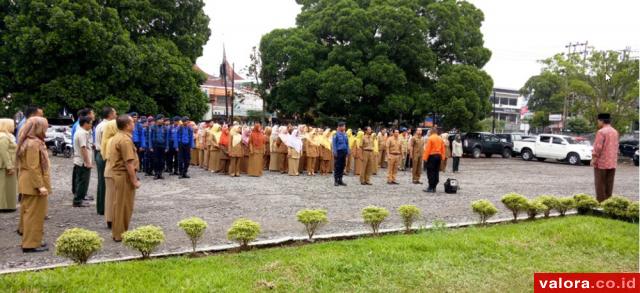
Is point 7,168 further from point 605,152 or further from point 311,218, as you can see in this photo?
point 605,152

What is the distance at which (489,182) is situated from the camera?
51.9 ft

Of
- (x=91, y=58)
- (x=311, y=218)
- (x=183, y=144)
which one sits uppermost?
(x=91, y=58)

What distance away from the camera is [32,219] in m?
6.03

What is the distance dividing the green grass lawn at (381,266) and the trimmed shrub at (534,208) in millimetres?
1256

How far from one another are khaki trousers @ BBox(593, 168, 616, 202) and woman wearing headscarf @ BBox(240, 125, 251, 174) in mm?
9907

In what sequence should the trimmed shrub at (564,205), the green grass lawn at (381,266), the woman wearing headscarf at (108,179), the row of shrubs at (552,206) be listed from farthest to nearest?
the trimmed shrub at (564,205) → the row of shrubs at (552,206) → the woman wearing headscarf at (108,179) → the green grass lawn at (381,266)

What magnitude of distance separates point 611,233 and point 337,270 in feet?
15.0

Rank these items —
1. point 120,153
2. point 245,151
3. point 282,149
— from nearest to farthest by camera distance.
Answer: point 120,153, point 245,151, point 282,149

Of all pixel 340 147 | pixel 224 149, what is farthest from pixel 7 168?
pixel 224 149

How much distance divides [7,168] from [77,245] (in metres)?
4.18

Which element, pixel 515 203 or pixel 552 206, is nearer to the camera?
pixel 515 203

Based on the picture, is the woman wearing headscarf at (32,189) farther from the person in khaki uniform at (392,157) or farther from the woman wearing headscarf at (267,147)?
the woman wearing headscarf at (267,147)

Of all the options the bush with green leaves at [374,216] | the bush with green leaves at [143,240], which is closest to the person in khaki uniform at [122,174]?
the bush with green leaves at [143,240]

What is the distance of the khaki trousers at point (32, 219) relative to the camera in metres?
6.02
